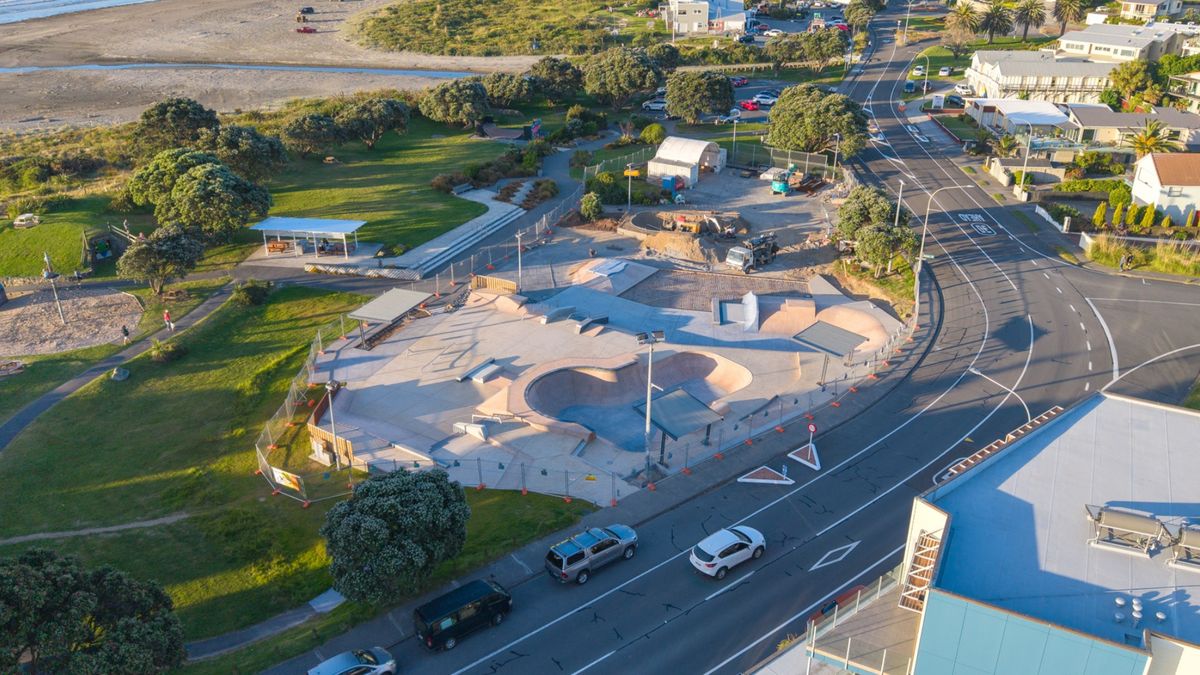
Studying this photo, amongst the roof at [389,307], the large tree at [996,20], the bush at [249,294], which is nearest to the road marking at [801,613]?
the roof at [389,307]

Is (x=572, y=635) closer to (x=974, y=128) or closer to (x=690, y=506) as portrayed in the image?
(x=690, y=506)

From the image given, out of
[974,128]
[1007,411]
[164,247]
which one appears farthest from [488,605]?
[974,128]

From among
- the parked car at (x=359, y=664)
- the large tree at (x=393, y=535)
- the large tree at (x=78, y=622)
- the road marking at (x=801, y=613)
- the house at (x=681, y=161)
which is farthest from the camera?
the house at (x=681, y=161)

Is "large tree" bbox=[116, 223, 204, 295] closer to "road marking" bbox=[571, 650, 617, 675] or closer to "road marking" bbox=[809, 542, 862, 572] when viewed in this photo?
"road marking" bbox=[571, 650, 617, 675]

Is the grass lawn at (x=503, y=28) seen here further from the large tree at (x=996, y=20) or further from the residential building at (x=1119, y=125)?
the residential building at (x=1119, y=125)

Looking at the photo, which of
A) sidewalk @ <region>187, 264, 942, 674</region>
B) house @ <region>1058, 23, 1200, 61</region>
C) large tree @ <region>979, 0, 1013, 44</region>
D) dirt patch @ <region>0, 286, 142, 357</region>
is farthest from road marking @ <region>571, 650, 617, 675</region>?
large tree @ <region>979, 0, 1013, 44</region>

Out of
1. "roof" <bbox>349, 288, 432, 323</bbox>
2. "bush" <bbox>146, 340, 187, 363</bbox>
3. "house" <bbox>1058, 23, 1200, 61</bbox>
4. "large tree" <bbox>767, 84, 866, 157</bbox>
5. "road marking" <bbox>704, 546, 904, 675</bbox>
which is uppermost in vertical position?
"house" <bbox>1058, 23, 1200, 61</bbox>

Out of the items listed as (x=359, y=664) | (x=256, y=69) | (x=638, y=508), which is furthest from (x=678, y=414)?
(x=256, y=69)
